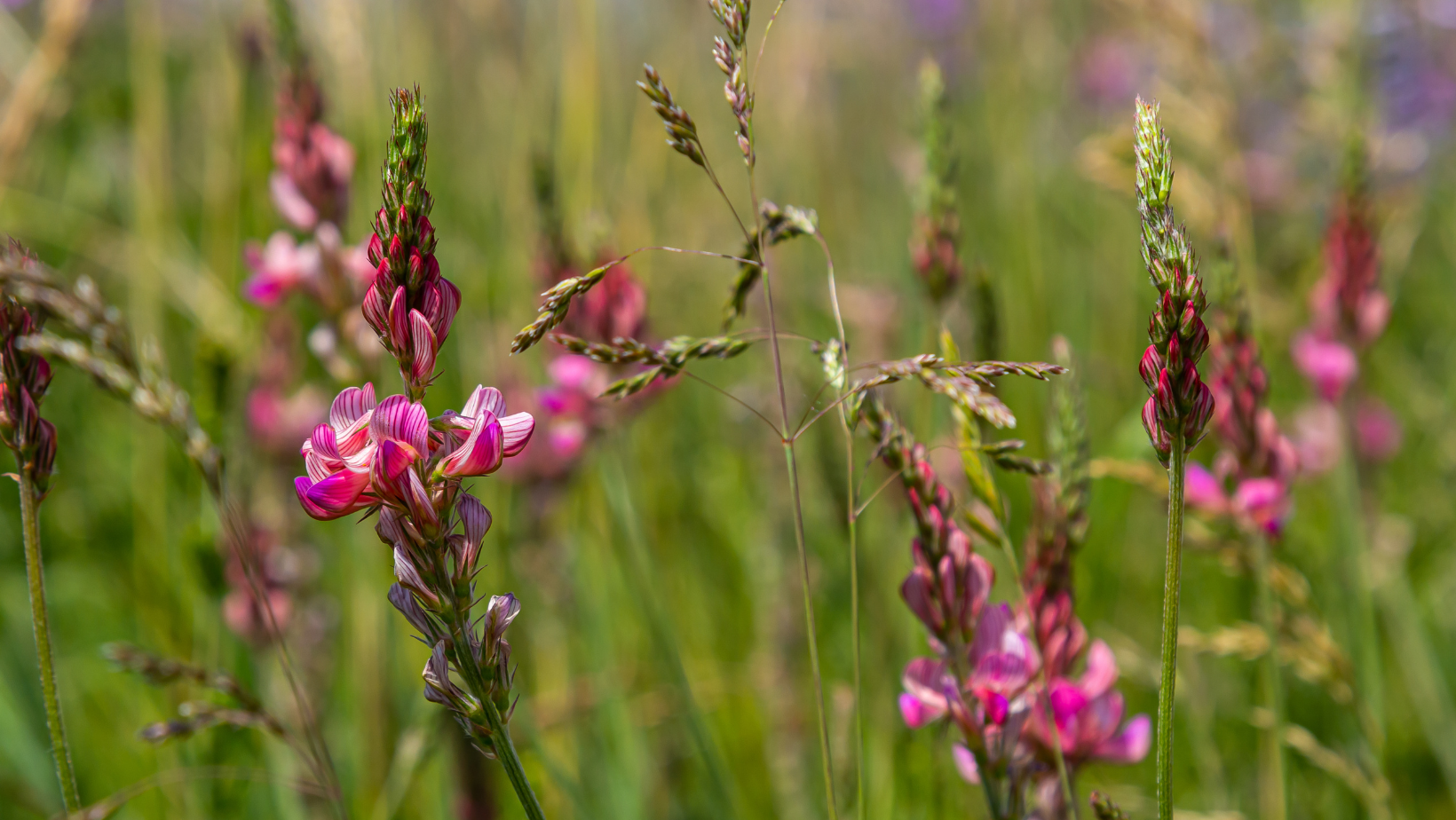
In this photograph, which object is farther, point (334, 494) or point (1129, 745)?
point (1129, 745)

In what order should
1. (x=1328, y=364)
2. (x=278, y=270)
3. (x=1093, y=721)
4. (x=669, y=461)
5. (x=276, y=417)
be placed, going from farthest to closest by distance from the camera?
(x=669, y=461) → (x=276, y=417) → (x=1328, y=364) → (x=278, y=270) → (x=1093, y=721)

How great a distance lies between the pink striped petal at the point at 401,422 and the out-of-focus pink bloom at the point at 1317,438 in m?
2.30

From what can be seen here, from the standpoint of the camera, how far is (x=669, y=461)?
343cm

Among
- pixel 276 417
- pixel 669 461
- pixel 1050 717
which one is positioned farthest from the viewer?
pixel 669 461

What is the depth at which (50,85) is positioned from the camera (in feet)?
7.82

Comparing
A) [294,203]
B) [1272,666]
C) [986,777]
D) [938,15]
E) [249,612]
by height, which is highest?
[938,15]

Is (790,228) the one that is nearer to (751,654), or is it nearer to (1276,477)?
(1276,477)

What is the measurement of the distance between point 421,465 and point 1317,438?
2.93m

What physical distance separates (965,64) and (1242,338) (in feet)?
22.4

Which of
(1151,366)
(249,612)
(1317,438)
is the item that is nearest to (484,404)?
(1151,366)

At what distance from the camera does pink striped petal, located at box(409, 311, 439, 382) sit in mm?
774

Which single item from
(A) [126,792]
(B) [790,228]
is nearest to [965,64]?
(B) [790,228]

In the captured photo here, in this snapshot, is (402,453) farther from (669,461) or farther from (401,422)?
(669,461)

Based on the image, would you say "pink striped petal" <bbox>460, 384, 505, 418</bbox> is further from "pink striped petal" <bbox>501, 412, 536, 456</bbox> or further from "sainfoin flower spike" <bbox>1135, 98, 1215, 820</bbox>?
"sainfoin flower spike" <bbox>1135, 98, 1215, 820</bbox>
